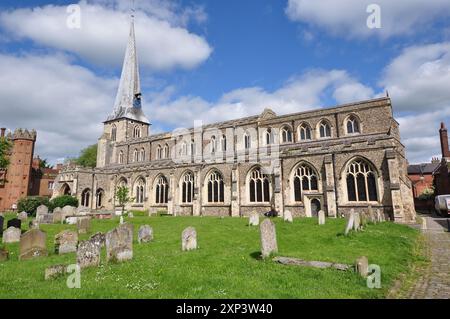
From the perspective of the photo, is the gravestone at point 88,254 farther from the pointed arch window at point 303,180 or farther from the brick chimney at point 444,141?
the brick chimney at point 444,141

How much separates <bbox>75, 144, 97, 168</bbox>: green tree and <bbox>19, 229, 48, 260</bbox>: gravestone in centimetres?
5391

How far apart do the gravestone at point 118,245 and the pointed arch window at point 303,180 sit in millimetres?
17847

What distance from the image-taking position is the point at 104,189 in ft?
122

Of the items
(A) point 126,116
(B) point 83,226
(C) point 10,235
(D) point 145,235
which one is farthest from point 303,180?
(A) point 126,116

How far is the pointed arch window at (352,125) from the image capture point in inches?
1052

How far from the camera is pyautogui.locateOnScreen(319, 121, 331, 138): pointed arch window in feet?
92.7

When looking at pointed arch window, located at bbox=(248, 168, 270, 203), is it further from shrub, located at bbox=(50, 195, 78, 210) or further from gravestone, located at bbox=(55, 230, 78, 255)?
shrub, located at bbox=(50, 195, 78, 210)

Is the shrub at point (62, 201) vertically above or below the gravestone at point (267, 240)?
above

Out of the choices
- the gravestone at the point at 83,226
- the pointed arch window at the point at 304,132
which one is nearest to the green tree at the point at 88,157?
the pointed arch window at the point at 304,132

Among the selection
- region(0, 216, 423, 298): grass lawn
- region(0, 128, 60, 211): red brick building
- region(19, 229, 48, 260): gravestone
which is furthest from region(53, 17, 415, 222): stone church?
region(19, 229, 48, 260): gravestone

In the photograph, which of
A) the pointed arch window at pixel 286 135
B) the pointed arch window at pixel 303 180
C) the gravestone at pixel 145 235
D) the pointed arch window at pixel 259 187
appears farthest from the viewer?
the pointed arch window at pixel 286 135

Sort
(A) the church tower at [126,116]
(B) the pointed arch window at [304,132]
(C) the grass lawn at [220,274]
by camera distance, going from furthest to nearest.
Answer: (A) the church tower at [126,116] → (B) the pointed arch window at [304,132] → (C) the grass lawn at [220,274]
